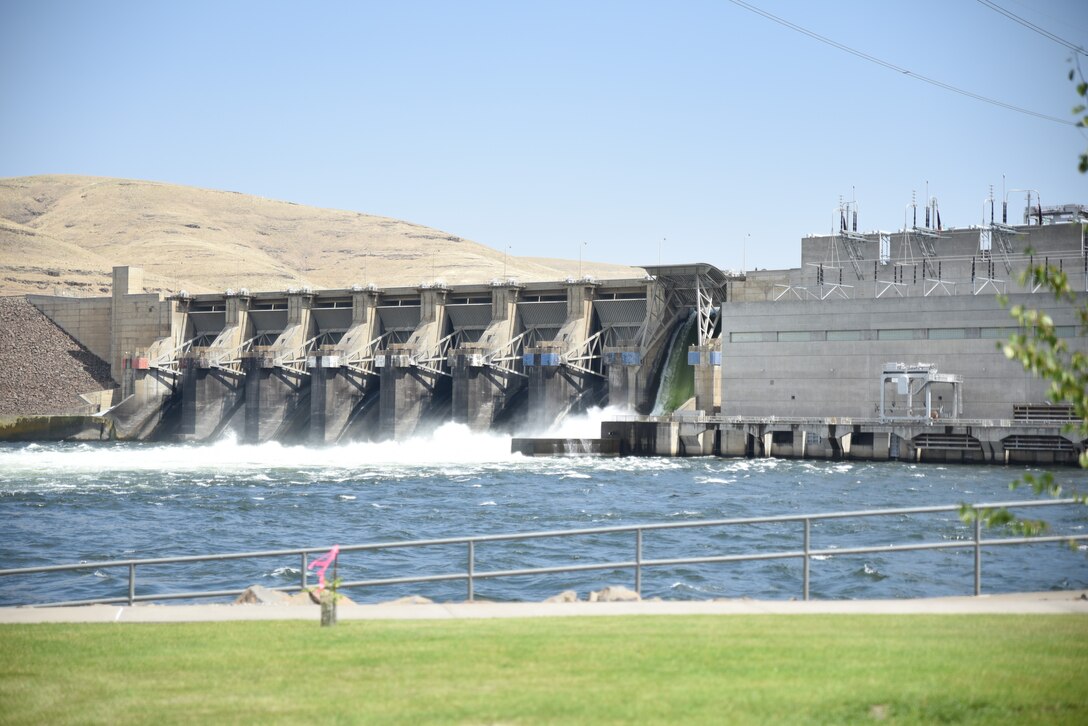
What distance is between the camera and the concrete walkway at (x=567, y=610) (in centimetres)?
1448

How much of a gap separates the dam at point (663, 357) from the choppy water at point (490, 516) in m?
3.12

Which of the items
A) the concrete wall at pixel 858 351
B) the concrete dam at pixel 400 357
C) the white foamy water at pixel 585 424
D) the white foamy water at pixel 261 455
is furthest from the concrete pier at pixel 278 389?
the concrete wall at pixel 858 351

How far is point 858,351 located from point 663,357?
1376 cm

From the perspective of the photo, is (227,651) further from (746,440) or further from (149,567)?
(746,440)

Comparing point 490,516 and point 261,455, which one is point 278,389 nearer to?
point 261,455

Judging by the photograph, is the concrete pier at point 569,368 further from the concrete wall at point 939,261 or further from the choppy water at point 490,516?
the concrete wall at point 939,261

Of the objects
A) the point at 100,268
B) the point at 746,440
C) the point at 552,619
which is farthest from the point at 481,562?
the point at 100,268

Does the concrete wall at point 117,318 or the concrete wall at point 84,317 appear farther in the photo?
the concrete wall at point 84,317

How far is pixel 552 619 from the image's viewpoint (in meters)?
14.3

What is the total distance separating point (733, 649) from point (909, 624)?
2.36 metres

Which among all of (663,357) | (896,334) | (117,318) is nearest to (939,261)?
(896,334)

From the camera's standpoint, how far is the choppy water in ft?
88.0

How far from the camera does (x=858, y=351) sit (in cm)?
6812

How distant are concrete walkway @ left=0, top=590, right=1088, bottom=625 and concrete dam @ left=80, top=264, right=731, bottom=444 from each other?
58979 mm
